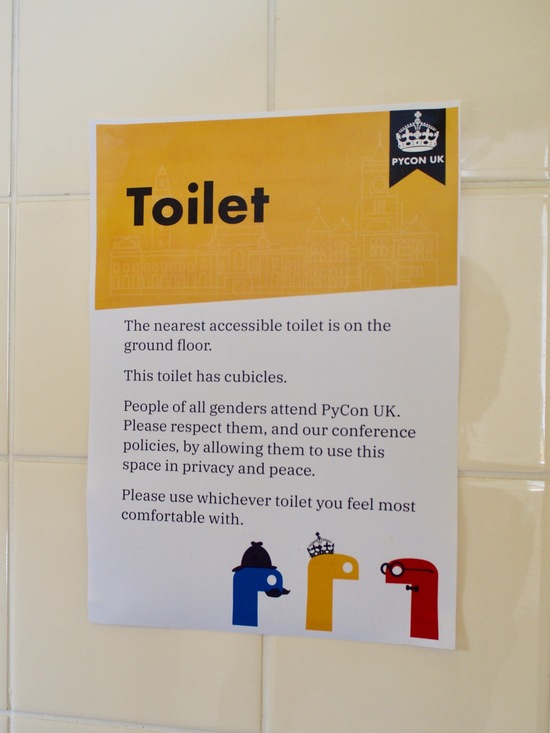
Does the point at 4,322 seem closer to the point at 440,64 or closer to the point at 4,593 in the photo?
the point at 4,593

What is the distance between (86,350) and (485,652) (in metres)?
0.49

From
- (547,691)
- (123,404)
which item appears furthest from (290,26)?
(547,691)

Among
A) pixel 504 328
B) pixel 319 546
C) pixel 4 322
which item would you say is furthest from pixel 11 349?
pixel 504 328

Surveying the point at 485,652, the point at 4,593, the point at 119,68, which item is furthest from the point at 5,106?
the point at 485,652

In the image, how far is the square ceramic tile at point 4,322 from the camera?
601 mm

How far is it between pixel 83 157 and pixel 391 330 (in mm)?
357

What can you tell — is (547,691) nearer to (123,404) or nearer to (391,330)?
(391,330)

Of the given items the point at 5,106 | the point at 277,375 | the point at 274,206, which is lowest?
the point at 277,375

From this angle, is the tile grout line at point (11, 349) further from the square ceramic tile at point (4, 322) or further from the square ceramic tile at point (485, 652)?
the square ceramic tile at point (485, 652)

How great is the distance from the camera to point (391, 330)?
1.78 feet

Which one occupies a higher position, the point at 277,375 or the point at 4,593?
the point at 277,375

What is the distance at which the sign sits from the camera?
0.54m

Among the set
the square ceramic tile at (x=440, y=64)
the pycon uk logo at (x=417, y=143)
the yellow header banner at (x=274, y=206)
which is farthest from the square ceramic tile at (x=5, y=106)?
the pycon uk logo at (x=417, y=143)

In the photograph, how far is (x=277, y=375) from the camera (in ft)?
1.83
